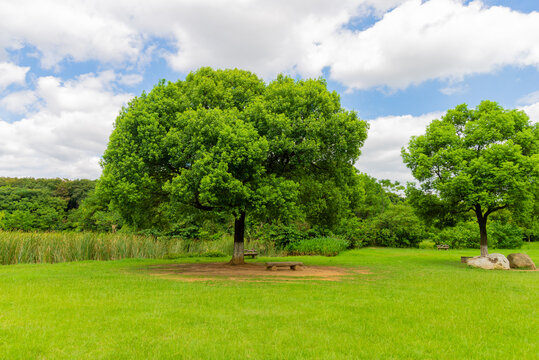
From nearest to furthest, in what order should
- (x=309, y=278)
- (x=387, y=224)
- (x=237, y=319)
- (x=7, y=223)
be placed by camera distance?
(x=237, y=319)
(x=309, y=278)
(x=387, y=224)
(x=7, y=223)

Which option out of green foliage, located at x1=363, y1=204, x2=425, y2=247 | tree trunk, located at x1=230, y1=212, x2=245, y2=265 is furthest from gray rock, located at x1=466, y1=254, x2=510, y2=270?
green foliage, located at x1=363, y1=204, x2=425, y2=247

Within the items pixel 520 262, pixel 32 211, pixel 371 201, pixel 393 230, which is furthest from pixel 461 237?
pixel 32 211

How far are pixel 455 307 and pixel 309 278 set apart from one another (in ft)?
20.1

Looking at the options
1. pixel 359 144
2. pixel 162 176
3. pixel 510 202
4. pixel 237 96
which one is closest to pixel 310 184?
pixel 359 144

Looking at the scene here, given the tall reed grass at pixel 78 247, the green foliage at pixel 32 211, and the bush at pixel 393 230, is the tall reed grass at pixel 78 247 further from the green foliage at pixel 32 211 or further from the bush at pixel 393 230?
the green foliage at pixel 32 211

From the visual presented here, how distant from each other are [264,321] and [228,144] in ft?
29.1

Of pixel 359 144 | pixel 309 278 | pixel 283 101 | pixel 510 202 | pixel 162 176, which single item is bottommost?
pixel 309 278

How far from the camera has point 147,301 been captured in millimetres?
8781

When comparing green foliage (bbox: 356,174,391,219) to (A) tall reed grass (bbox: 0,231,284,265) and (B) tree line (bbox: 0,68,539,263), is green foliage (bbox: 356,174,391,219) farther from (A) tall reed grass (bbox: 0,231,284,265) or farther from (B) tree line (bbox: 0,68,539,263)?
(A) tall reed grass (bbox: 0,231,284,265)

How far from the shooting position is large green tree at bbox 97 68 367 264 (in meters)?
14.8

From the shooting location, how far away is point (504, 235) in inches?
1459

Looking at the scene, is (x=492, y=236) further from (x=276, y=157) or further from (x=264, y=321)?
(x=264, y=321)

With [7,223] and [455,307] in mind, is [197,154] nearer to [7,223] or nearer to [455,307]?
[455,307]

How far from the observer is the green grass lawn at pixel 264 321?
5.52 meters
